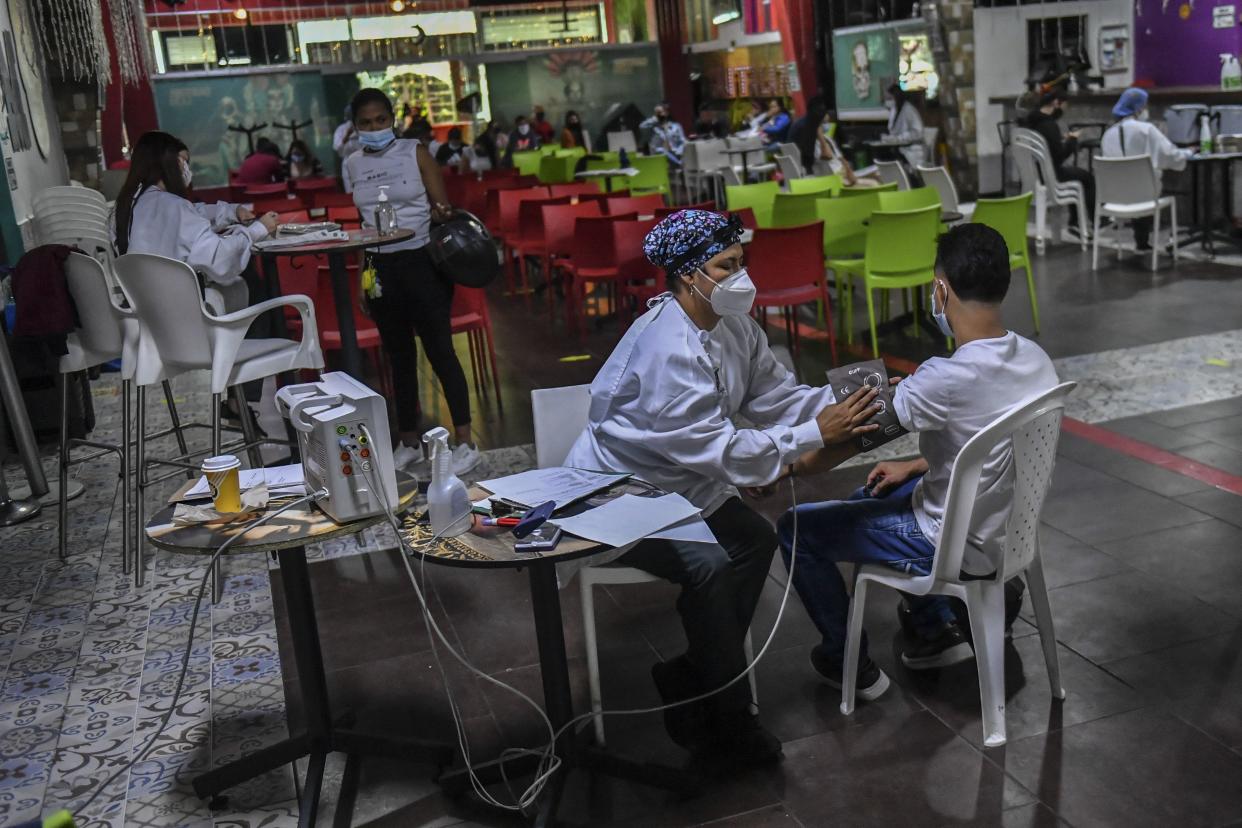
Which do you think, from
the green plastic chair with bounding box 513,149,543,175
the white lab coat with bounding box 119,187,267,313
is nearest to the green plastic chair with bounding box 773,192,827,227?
the white lab coat with bounding box 119,187,267,313

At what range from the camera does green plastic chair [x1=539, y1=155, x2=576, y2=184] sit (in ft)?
45.2

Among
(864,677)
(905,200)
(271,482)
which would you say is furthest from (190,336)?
(905,200)

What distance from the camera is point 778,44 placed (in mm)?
20453

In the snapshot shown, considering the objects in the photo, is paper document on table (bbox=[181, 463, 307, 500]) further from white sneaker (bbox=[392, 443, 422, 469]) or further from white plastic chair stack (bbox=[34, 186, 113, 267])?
white plastic chair stack (bbox=[34, 186, 113, 267])

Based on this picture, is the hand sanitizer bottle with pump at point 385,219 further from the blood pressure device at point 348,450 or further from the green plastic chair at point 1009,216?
the green plastic chair at point 1009,216

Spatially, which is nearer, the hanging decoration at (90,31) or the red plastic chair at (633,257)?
the red plastic chair at (633,257)

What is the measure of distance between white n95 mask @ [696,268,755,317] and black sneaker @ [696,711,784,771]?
0.94m

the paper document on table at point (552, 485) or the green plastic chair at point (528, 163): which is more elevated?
the green plastic chair at point (528, 163)

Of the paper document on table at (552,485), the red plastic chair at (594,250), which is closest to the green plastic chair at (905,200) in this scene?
the red plastic chair at (594,250)

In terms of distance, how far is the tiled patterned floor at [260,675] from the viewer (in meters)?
2.83

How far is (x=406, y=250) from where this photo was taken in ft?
16.5

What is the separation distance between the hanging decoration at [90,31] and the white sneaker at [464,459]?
364cm

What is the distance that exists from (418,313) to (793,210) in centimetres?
295

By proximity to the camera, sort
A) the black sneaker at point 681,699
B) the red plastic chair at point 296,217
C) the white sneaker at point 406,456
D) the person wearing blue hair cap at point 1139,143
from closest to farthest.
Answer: the black sneaker at point 681,699, the white sneaker at point 406,456, the red plastic chair at point 296,217, the person wearing blue hair cap at point 1139,143
